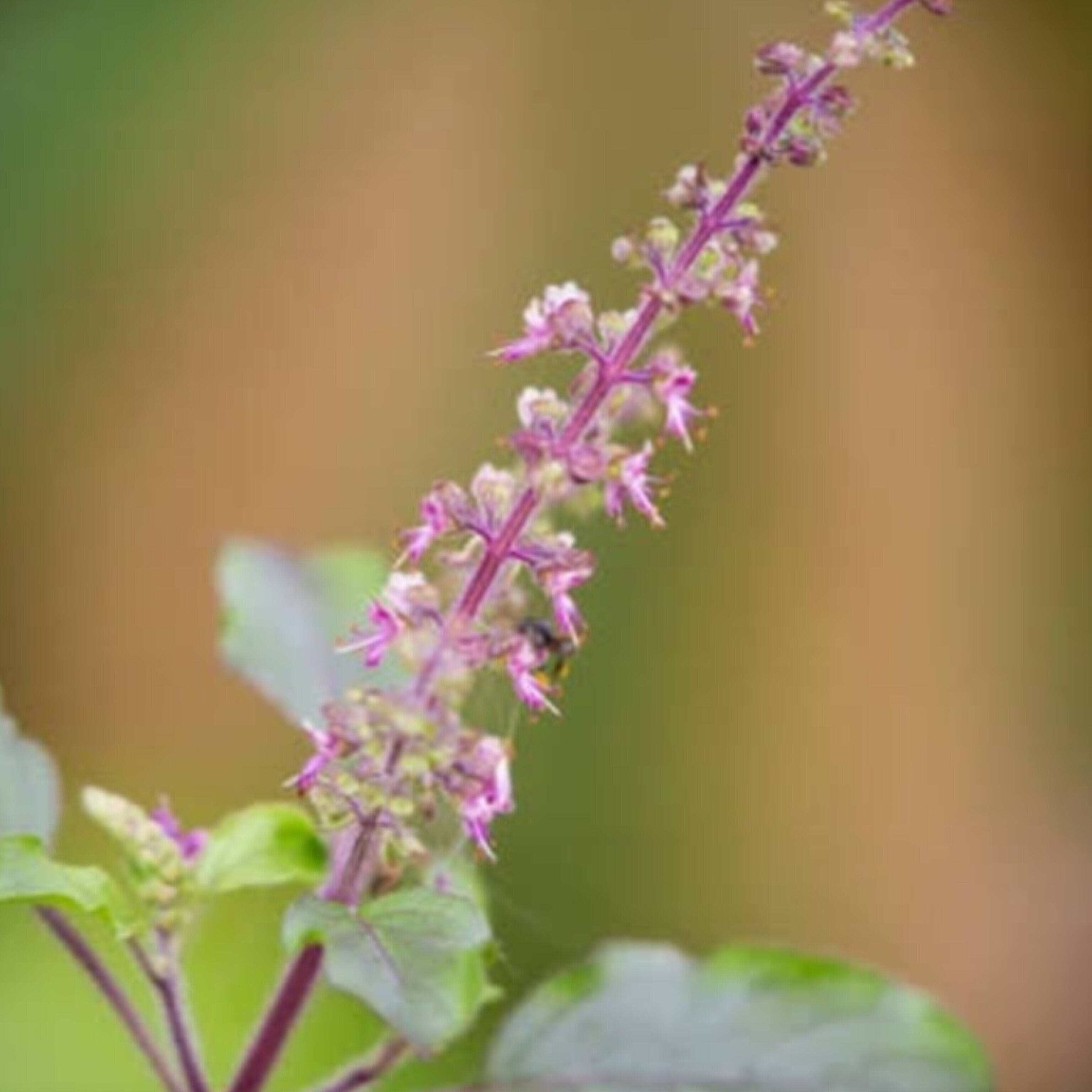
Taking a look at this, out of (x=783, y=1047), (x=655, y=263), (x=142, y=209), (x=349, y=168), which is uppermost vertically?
(x=349, y=168)

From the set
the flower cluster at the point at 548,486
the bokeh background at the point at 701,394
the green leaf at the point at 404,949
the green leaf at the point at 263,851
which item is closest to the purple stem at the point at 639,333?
the flower cluster at the point at 548,486

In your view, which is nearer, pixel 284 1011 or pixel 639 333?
pixel 639 333

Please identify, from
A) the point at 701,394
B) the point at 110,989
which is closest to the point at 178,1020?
the point at 110,989

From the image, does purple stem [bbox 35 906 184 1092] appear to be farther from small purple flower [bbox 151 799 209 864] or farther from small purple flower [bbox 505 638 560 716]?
small purple flower [bbox 505 638 560 716]

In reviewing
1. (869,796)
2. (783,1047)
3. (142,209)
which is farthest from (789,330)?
(783,1047)

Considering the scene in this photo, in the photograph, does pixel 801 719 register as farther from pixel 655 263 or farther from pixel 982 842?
pixel 655 263

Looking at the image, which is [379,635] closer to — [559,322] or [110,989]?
[559,322]

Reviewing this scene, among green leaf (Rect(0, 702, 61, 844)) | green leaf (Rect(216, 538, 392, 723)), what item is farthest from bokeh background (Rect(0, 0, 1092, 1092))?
green leaf (Rect(0, 702, 61, 844))
